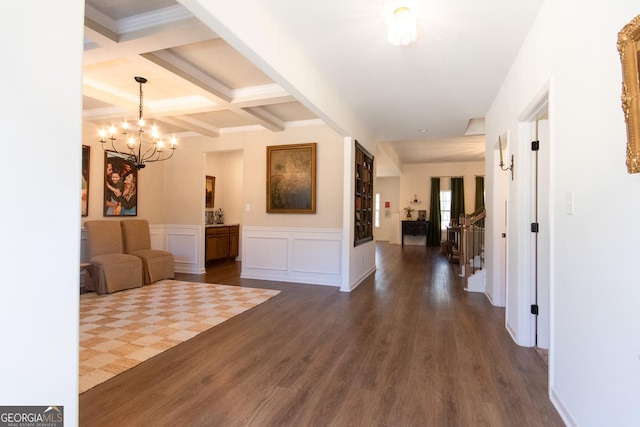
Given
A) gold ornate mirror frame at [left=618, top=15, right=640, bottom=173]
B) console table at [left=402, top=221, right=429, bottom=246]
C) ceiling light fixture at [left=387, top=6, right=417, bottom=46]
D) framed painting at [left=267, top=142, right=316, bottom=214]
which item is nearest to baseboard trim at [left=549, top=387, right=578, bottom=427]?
gold ornate mirror frame at [left=618, top=15, right=640, bottom=173]

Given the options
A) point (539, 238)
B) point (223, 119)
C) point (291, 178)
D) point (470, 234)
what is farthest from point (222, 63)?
point (470, 234)

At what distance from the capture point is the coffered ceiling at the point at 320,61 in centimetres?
229

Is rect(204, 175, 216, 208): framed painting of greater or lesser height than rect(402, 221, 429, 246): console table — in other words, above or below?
above

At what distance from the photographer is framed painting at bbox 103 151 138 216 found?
16.7 ft

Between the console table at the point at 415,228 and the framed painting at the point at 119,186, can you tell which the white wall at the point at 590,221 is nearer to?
the framed painting at the point at 119,186

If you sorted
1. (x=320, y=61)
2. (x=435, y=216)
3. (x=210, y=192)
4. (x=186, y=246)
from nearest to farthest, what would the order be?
(x=320, y=61) → (x=186, y=246) → (x=210, y=192) → (x=435, y=216)

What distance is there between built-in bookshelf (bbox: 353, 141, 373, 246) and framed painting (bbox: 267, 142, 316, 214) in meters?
0.73

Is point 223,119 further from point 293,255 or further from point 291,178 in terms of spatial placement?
point 293,255

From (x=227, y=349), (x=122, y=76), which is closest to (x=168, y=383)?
(x=227, y=349)

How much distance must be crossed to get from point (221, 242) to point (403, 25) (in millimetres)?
5773

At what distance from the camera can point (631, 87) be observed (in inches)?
43.1

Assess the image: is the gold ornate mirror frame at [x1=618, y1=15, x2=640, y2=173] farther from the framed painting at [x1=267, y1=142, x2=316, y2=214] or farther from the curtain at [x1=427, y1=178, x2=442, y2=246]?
the curtain at [x1=427, y1=178, x2=442, y2=246]

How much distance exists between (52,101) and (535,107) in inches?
116

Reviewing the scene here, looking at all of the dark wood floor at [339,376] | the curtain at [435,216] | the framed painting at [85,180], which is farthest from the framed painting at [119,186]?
the curtain at [435,216]
